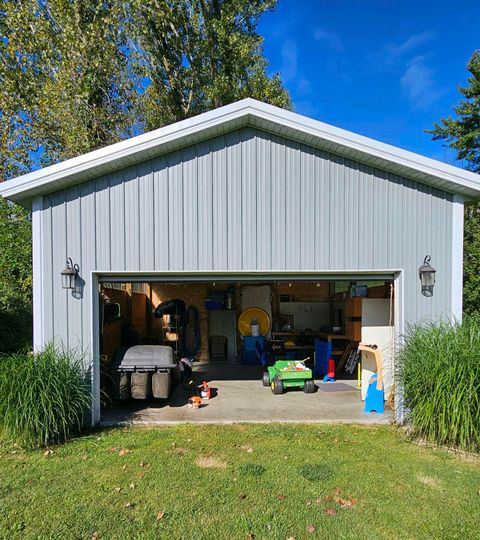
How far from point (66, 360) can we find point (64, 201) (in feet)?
7.24

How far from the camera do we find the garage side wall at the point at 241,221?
17.6 feet

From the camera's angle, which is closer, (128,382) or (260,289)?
(128,382)

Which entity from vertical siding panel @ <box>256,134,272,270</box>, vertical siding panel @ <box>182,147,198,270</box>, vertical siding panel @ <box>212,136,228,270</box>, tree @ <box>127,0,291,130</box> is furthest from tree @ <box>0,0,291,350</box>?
vertical siding panel @ <box>256,134,272,270</box>

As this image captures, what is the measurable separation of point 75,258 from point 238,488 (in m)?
3.67

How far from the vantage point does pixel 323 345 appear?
9.08 meters

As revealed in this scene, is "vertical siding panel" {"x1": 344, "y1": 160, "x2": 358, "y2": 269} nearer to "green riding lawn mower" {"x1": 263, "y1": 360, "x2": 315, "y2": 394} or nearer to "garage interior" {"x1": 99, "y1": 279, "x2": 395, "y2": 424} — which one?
"garage interior" {"x1": 99, "y1": 279, "x2": 395, "y2": 424}

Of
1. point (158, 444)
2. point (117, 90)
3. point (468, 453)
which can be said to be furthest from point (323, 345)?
point (117, 90)

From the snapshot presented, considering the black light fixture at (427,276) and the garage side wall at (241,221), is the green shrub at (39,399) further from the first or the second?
the black light fixture at (427,276)

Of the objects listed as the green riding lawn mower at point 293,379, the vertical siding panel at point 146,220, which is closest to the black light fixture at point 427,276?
the green riding lawn mower at point 293,379

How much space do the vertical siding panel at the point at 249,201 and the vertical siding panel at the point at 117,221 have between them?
68.6 inches

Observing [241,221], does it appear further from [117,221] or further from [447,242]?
[447,242]

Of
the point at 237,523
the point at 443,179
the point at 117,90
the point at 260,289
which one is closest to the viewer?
the point at 237,523

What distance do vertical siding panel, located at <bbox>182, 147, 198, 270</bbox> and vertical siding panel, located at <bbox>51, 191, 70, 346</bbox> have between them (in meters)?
1.70

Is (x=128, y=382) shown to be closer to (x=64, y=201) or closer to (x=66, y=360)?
(x=66, y=360)
